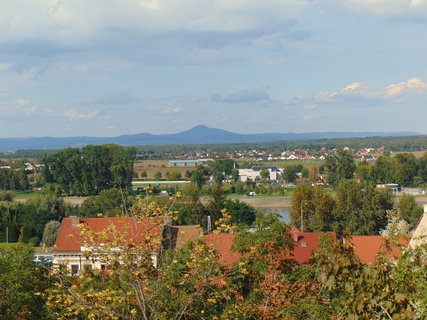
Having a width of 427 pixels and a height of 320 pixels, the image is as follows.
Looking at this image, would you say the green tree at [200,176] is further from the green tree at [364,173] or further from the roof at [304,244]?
the roof at [304,244]

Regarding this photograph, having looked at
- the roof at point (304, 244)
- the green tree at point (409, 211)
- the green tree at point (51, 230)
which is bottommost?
the green tree at point (51, 230)

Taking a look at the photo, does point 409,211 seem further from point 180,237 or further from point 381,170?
point 381,170

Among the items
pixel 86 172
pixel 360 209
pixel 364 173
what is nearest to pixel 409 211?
pixel 360 209

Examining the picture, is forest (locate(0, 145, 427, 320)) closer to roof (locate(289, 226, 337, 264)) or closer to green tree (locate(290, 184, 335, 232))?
roof (locate(289, 226, 337, 264))

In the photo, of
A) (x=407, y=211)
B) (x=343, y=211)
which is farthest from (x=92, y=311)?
(x=407, y=211)

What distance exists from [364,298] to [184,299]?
2.99 metres

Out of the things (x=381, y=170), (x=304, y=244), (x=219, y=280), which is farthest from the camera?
(x=381, y=170)

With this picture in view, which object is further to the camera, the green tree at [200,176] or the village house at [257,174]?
the village house at [257,174]

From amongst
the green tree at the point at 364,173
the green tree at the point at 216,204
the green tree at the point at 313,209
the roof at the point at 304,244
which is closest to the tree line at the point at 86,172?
the green tree at the point at 364,173

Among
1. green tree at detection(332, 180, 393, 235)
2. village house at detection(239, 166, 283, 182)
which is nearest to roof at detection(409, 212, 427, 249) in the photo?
green tree at detection(332, 180, 393, 235)

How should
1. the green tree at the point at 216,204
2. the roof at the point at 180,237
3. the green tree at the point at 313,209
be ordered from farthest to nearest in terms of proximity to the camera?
1. the green tree at the point at 216,204
2. the green tree at the point at 313,209
3. the roof at the point at 180,237

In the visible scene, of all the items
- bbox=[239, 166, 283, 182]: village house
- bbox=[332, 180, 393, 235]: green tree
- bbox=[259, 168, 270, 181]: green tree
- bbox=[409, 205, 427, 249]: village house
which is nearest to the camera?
bbox=[409, 205, 427, 249]: village house

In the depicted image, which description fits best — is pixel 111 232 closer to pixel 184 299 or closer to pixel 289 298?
pixel 184 299

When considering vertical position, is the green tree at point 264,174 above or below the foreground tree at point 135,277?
below
